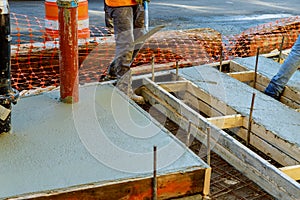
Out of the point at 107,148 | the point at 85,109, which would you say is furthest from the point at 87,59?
the point at 107,148

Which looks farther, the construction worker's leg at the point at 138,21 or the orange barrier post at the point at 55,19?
the orange barrier post at the point at 55,19

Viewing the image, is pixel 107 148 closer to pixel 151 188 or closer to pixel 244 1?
pixel 151 188

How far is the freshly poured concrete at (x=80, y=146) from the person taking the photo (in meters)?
3.07

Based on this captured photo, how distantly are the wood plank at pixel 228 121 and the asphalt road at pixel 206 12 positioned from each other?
6925mm

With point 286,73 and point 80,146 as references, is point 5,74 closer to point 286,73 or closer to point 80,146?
point 80,146

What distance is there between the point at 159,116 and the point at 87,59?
1.97 metres

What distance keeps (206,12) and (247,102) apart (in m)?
9.65

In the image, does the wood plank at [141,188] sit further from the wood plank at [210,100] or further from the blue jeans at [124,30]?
the blue jeans at [124,30]

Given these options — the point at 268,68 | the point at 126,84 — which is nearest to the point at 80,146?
the point at 126,84

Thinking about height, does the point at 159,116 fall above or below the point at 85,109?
below

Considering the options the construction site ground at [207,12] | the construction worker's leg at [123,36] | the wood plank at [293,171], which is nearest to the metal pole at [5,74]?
the construction worker's leg at [123,36]

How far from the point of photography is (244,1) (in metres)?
17.3

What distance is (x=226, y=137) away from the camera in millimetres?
4070

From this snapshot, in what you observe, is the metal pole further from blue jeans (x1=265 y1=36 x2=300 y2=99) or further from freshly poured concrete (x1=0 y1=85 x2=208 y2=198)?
blue jeans (x1=265 y1=36 x2=300 y2=99)
